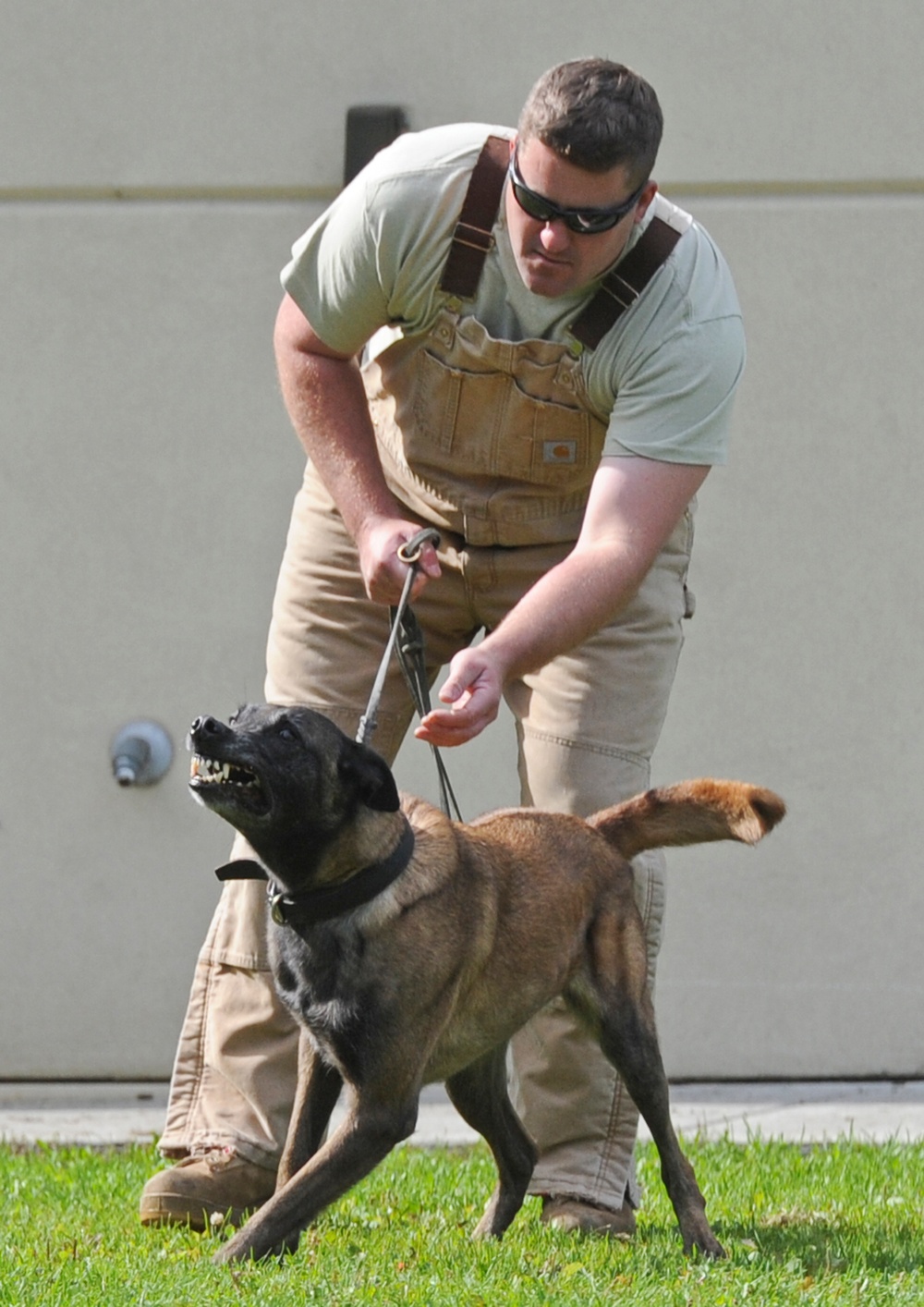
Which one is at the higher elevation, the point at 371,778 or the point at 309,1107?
the point at 371,778

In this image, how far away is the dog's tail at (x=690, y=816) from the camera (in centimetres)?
411

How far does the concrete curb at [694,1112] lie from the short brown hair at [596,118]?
10.3 feet

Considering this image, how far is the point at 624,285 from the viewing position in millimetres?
4023

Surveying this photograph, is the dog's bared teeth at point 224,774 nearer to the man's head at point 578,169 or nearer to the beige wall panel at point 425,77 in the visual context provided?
the man's head at point 578,169

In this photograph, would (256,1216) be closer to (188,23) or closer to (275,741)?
(275,741)

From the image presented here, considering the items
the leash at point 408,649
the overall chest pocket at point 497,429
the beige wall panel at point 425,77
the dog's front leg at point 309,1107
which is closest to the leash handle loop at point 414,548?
the leash at point 408,649

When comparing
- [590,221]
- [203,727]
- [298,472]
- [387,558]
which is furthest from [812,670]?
[203,727]

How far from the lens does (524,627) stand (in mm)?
3793

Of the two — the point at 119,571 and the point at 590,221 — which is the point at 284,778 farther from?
the point at 119,571

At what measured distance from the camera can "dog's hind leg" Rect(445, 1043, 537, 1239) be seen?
4.19 metres

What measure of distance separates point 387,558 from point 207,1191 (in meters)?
1.47

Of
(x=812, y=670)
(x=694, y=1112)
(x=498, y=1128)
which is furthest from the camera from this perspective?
(x=812, y=670)

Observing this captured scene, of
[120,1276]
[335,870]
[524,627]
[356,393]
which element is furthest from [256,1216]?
[356,393]

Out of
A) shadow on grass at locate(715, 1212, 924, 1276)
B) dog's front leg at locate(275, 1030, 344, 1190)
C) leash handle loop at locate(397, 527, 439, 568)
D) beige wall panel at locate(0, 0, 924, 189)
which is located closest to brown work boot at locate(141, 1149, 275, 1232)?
dog's front leg at locate(275, 1030, 344, 1190)
